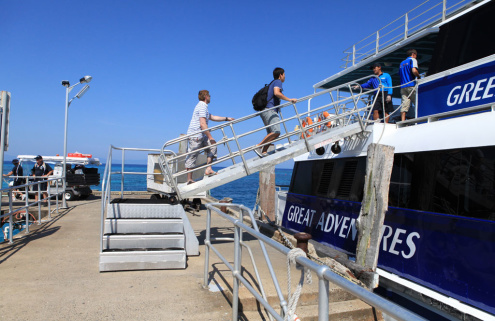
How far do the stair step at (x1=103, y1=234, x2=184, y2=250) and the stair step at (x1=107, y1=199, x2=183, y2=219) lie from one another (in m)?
0.54

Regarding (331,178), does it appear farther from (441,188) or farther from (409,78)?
(441,188)

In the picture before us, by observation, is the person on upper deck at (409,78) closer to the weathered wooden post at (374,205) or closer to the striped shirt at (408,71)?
the striped shirt at (408,71)

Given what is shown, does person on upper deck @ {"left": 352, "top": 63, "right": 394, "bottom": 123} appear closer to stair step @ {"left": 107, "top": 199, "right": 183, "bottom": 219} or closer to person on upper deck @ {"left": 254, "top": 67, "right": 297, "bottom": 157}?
person on upper deck @ {"left": 254, "top": 67, "right": 297, "bottom": 157}

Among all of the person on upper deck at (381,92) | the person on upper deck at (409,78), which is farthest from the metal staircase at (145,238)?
the person on upper deck at (409,78)

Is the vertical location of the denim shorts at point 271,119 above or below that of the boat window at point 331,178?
above

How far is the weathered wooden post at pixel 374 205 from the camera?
597cm

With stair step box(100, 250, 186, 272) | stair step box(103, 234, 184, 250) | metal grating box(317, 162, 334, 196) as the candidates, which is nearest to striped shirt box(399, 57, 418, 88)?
metal grating box(317, 162, 334, 196)

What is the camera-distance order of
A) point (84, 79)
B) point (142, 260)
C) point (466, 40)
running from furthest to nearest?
point (84, 79) → point (466, 40) → point (142, 260)

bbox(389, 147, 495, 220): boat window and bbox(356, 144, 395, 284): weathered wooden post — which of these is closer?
bbox(389, 147, 495, 220): boat window

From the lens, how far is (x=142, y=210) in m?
6.12

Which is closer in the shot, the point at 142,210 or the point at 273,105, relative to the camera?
the point at 142,210

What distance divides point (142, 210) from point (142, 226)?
0.32 meters

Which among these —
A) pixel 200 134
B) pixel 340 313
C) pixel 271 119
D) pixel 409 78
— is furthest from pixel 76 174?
pixel 340 313

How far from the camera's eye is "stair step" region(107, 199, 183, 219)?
5992mm
